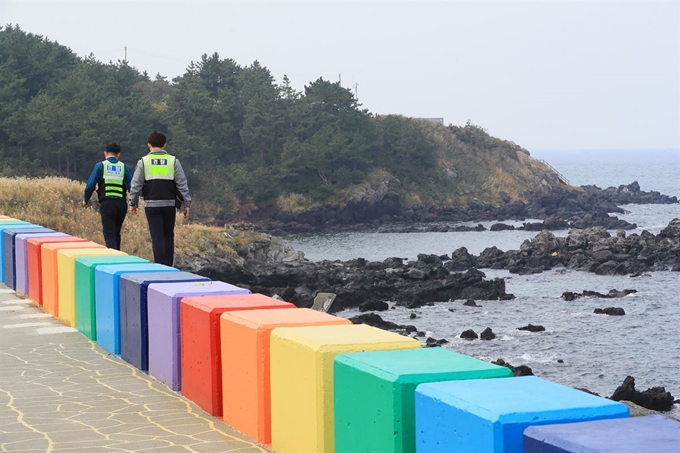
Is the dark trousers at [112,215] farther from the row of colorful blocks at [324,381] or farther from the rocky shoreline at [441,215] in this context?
the rocky shoreline at [441,215]

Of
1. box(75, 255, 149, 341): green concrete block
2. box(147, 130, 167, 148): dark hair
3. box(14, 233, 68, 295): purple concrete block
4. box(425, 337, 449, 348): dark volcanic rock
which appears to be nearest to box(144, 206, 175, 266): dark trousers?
box(147, 130, 167, 148): dark hair

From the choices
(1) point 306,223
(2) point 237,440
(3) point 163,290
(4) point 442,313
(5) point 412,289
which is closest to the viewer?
(2) point 237,440

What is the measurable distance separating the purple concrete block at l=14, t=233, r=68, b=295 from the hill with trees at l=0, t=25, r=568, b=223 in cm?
4385

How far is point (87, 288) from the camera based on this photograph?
36.1 feet

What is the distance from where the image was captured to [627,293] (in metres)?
40.2

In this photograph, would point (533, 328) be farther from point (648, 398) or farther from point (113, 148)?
point (113, 148)

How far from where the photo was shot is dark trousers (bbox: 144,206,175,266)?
12555 millimetres

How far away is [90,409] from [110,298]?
102 inches

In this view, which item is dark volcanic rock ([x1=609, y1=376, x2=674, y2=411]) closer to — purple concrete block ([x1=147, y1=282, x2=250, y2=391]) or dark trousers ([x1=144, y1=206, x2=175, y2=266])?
dark trousers ([x1=144, y1=206, x2=175, y2=266])

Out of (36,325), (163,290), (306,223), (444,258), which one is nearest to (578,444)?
(163,290)

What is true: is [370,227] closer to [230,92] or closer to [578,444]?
[230,92]

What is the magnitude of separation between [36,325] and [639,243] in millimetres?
47950

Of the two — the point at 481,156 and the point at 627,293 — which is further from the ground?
the point at 481,156

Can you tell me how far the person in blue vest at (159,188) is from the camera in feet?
40.8
